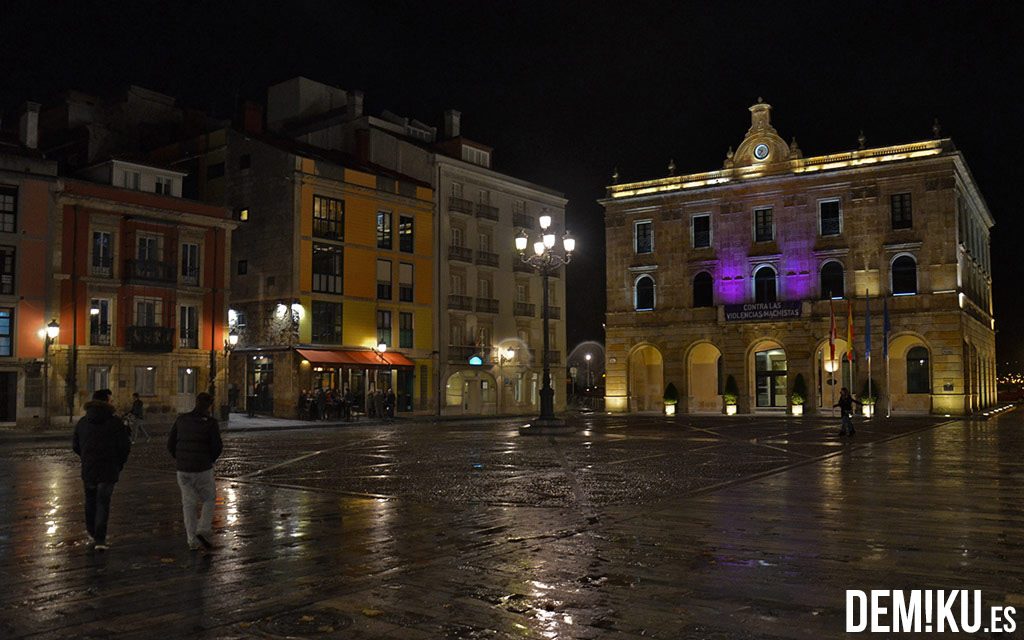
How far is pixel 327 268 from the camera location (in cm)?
4666

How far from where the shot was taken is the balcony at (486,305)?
182 feet

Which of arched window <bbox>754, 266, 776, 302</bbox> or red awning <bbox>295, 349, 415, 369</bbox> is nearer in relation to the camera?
red awning <bbox>295, 349, 415, 369</bbox>

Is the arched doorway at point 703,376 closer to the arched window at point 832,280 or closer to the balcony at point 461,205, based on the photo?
the arched window at point 832,280

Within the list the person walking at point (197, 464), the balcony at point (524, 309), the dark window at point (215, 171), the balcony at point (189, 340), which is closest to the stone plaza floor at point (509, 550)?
the person walking at point (197, 464)

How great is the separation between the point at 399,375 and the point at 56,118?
24.0m

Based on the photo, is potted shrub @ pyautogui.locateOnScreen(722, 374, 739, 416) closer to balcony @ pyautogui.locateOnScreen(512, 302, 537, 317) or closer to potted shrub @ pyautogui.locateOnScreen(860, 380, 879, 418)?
potted shrub @ pyautogui.locateOnScreen(860, 380, 879, 418)

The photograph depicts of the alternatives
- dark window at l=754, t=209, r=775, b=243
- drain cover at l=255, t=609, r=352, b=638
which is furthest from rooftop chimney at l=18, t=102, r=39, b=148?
drain cover at l=255, t=609, r=352, b=638

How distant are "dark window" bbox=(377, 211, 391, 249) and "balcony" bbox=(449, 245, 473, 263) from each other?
475 cm

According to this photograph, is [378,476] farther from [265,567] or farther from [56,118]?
[56,118]

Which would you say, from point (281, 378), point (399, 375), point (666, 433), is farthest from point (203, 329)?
point (666, 433)

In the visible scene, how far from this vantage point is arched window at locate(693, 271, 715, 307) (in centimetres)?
5616

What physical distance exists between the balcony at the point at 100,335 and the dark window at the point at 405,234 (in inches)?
661

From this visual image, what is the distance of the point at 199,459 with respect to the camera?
952cm

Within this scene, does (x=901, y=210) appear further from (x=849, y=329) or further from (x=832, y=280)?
(x=849, y=329)
